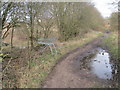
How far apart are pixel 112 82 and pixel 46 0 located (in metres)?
7.72

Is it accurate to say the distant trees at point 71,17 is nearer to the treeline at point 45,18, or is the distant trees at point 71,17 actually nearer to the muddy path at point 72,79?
the treeline at point 45,18

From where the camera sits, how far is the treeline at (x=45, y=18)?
7014 mm

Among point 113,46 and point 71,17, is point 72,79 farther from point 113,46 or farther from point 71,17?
point 71,17

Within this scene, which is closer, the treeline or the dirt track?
the dirt track

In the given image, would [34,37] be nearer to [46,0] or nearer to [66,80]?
[46,0]

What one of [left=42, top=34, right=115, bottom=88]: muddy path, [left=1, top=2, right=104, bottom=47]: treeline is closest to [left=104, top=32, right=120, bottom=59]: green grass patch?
[left=42, top=34, right=115, bottom=88]: muddy path

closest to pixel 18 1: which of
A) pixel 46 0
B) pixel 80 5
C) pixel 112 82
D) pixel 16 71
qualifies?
pixel 46 0

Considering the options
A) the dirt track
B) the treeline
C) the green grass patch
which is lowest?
the dirt track

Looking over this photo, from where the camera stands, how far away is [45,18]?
1018cm

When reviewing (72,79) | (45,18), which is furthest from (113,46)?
(72,79)

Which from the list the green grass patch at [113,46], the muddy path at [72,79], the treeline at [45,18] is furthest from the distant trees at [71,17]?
the muddy path at [72,79]

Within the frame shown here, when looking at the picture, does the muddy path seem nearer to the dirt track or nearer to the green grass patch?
the dirt track

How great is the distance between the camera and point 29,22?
8242mm

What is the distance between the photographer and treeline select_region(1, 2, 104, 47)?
7.01m
